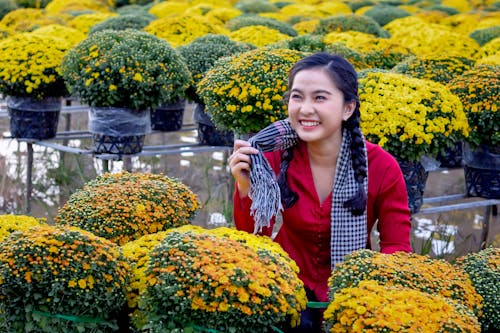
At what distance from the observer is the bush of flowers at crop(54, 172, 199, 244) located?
3.63m

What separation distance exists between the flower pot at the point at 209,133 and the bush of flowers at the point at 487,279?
3.59 metres

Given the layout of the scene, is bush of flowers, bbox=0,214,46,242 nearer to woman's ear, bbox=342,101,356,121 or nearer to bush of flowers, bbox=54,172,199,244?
bush of flowers, bbox=54,172,199,244

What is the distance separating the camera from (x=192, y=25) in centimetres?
855

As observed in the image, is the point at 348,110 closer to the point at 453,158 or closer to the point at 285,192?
the point at 285,192

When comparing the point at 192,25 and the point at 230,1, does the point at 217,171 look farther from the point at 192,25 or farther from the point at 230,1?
the point at 230,1

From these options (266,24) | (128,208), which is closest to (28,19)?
(266,24)

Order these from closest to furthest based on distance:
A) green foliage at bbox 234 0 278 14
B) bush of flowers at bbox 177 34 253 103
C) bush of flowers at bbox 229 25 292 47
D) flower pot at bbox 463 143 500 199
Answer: flower pot at bbox 463 143 500 199
bush of flowers at bbox 177 34 253 103
bush of flowers at bbox 229 25 292 47
green foliage at bbox 234 0 278 14

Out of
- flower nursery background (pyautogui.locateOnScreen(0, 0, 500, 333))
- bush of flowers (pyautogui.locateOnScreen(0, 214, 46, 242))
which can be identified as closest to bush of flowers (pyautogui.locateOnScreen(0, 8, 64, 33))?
flower nursery background (pyautogui.locateOnScreen(0, 0, 500, 333))

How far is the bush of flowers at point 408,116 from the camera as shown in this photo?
187 inches

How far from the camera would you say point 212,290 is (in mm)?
2639

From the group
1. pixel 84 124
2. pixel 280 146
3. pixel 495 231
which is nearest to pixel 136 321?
pixel 280 146

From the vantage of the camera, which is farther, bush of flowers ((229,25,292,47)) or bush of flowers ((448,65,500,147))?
bush of flowers ((229,25,292,47))

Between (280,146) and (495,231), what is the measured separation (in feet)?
14.3

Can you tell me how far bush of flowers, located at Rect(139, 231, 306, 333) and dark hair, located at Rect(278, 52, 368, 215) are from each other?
541 mm
